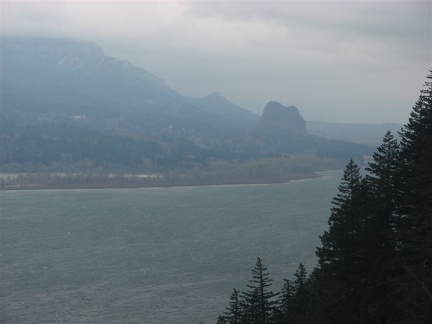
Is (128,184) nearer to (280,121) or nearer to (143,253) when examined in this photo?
(143,253)

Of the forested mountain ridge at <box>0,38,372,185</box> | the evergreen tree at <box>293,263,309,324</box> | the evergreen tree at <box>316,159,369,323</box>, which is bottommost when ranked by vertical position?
the evergreen tree at <box>293,263,309,324</box>

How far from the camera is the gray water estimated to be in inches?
748

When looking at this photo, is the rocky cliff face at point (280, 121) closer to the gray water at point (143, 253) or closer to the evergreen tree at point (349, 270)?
the gray water at point (143, 253)

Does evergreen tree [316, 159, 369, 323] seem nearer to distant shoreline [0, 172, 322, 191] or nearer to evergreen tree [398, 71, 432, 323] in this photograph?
evergreen tree [398, 71, 432, 323]

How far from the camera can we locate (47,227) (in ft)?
112

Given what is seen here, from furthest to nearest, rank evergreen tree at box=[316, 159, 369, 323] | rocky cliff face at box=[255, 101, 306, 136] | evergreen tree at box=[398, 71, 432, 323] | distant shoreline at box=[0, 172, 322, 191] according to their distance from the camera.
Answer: rocky cliff face at box=[255, 101, 306, 136] < distant shoreline at box=[0, 172, 322, 191] < evergreen tree at box=[316, 159, 369, 323] < evergreen tree at box=[398, 71, 432, 323]

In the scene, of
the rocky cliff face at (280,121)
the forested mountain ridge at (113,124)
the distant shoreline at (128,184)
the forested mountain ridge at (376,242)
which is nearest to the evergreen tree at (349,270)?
the forested mountain ridge at (376,242)

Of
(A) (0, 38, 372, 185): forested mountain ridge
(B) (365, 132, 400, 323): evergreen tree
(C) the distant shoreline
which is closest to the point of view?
(B) (365, 132, 400, 323): evergreen tree

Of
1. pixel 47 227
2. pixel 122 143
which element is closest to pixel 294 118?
pixel 122 143

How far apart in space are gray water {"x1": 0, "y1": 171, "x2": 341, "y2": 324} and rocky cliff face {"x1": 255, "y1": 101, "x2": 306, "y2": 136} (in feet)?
245

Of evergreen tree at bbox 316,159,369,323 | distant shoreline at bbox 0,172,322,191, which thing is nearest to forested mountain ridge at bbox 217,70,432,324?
evergreen tree at bbox 316,159,369,323

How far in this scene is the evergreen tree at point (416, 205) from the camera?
7.83 metres

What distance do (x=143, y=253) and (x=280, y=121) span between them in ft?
329

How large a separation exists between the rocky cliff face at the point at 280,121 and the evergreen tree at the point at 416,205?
108 m
